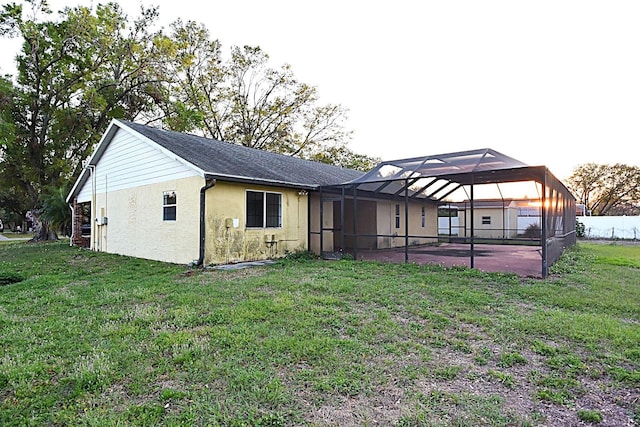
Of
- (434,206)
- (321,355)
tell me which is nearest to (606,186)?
Answer: (434,206)

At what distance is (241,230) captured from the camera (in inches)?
393

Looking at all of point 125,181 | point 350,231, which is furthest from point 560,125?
point 125,181

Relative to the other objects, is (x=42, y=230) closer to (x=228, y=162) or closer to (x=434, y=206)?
(x=228, y=162)

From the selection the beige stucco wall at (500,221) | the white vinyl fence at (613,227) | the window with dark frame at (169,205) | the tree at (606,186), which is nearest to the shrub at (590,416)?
the window with dark frame at (169,205)

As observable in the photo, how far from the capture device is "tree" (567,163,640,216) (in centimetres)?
3406

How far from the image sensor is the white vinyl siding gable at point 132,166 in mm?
10297

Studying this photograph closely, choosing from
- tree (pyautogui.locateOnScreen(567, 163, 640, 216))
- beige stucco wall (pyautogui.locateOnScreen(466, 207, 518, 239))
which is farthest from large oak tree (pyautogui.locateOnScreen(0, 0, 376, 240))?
tree (pyautogui.locateOnScreen(567, 163, 640, 216))

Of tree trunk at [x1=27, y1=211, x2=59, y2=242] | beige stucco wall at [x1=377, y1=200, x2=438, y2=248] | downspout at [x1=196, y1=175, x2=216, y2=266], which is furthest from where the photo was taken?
tree trunk at [x1=27, y1=211, x2=59, y2=242]

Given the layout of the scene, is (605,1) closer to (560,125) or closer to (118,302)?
(560,125)

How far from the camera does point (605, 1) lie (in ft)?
26.7

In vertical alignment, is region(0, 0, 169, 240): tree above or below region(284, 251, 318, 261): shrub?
above

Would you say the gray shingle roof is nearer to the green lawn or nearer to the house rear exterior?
→ the house rear exterior

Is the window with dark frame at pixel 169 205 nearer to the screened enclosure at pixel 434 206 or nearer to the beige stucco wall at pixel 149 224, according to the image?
the beige stucco wall at pixel 149 224

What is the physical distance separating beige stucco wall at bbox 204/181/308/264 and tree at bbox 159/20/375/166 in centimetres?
1620
